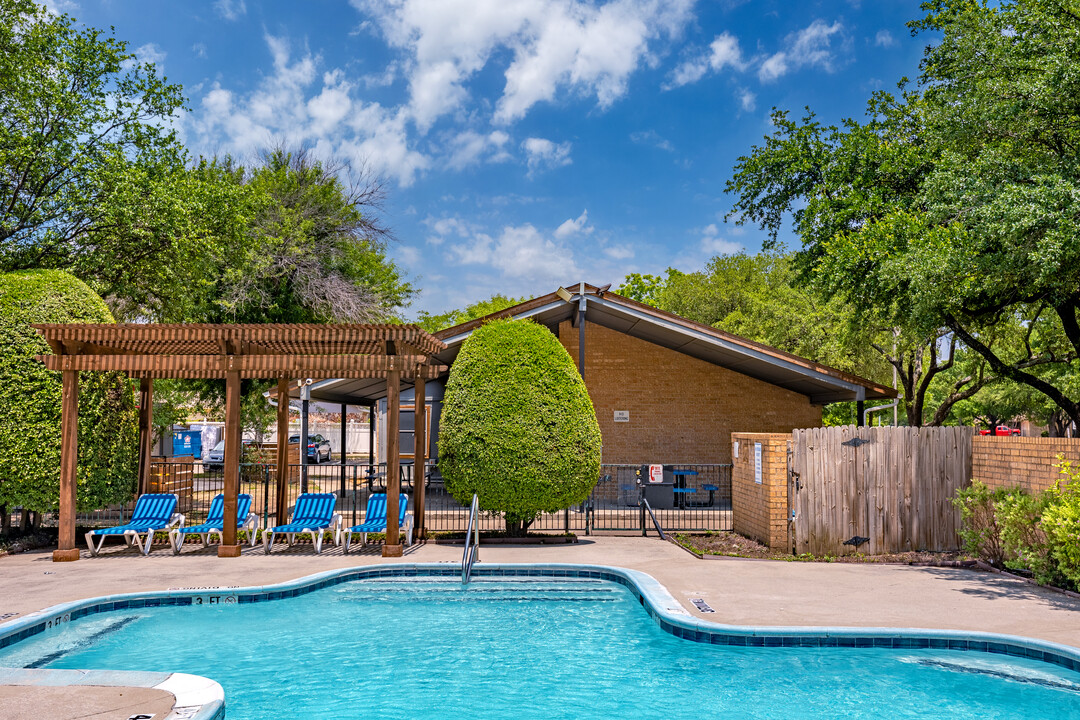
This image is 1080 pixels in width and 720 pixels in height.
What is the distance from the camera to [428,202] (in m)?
47.5

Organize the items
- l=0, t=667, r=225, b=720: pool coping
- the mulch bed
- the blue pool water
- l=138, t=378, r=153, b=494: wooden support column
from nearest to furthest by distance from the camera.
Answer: l=0, t=667, r=225, b=720: pool coping < the blue pool water < the mulch bed < l=138, t=378, r=153, b=494: wooden support column

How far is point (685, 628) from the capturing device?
7.22 meters

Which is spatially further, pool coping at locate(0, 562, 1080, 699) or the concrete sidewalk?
the concrete sidewalk

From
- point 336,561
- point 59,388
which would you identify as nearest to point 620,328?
point 336,561

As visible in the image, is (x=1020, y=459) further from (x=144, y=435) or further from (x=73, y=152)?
(x=73, y=152)

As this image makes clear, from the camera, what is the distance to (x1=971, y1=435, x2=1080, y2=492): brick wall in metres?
8.86

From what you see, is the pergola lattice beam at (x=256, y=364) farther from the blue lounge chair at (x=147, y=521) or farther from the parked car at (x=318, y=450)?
the parked car at (x=318, y=450)

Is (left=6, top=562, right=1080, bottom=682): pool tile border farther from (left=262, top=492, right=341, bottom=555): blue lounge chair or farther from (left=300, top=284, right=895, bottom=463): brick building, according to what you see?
(left=300, top=284, right=895, bottom=463): brick building

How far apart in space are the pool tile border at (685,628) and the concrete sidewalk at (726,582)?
8.4 inches

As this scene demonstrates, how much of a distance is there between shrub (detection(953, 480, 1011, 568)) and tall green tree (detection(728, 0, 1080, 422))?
119 inches

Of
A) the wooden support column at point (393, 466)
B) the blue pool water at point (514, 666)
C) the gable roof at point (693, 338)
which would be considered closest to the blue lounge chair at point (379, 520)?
the wooden support column at point (393, 466)

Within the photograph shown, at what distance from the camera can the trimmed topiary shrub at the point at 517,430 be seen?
11.9 m

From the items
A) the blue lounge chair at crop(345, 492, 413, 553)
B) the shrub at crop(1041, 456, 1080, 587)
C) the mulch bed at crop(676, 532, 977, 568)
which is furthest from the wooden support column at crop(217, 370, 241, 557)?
the shrub at crop(1041, 456, 1080, 587)

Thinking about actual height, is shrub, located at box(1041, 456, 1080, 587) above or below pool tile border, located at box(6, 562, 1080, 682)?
above
